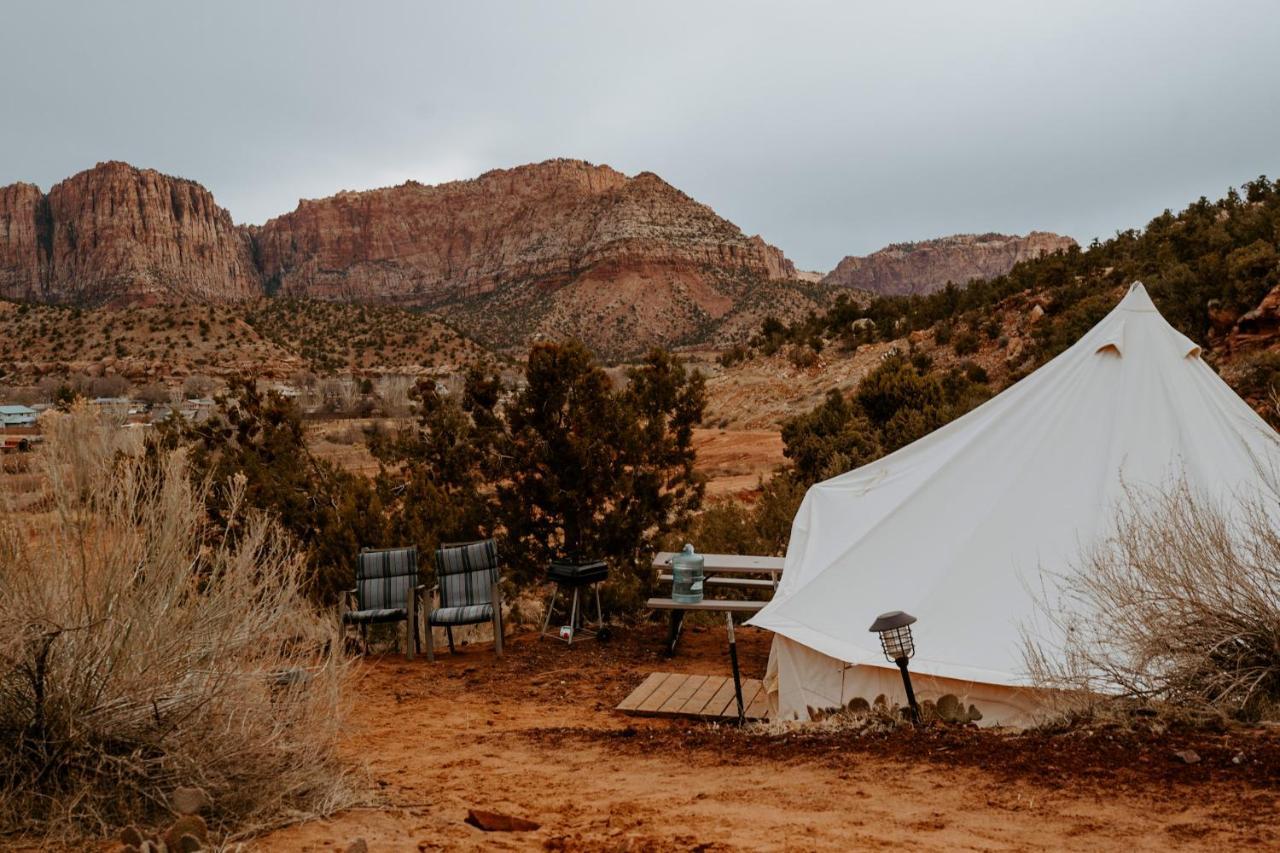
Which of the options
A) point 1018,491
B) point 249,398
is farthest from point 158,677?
point 249,398

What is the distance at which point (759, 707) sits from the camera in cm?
627

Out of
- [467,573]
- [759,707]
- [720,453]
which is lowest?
[759,707]

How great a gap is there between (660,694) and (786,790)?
266 centimetres

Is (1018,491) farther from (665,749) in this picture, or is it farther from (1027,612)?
(665,749)

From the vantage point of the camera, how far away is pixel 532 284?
83.4 metres

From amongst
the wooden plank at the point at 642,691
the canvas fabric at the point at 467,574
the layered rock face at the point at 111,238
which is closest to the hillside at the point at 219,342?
the canvas fabric at the point at 467,574

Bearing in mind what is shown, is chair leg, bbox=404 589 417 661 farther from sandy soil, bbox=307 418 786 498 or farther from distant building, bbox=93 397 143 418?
sandy soil, bbox=307 418 786 498

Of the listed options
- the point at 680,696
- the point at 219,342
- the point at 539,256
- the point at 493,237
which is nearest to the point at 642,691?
the point at 680,696

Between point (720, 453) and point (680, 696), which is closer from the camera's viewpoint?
point (680, 696)

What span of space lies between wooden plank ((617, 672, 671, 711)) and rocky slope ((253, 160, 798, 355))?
56.0m

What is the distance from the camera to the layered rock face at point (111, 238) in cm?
9625

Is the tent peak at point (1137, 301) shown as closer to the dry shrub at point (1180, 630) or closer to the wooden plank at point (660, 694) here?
the dry shrub at point (1180, 630)

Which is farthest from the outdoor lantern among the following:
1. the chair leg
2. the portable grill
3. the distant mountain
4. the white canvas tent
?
the distant mountain

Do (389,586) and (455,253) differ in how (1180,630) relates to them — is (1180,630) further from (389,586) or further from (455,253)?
(455,253)
